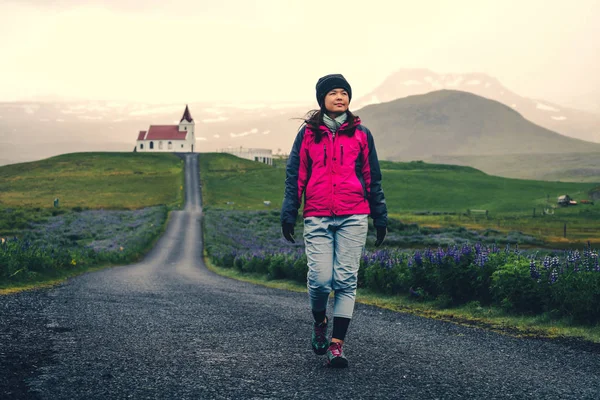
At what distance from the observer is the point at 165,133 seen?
540ft

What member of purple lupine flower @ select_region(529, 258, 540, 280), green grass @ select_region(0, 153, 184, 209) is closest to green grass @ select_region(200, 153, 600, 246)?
green grass @ select_region(0, 153, 184, 209)

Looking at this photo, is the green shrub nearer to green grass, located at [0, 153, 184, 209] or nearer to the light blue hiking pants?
the light blue hiking pants

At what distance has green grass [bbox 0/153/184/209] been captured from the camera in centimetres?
9684

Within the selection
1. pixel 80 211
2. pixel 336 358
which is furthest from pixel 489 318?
pixel 80 211

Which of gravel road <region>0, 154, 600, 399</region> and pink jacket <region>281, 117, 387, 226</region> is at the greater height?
pink jacket <region>281, 117, 387, 226</region>

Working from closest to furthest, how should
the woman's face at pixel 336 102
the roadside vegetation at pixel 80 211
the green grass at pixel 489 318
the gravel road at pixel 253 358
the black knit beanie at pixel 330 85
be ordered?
the gravel road at pixel 253 358 < the woman's face at pixel 336 102 < the black knit beanie at pixel 330 85 < the green grass at pixel 489 318 < the roadside vegetation at pixel 80 211

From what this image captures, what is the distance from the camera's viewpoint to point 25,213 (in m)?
73.5

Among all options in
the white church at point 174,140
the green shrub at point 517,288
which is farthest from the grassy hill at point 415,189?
the green shrub at point 517,288

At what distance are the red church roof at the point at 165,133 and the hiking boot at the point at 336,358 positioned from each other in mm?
158881

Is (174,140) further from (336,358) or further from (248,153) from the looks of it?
(336,358)

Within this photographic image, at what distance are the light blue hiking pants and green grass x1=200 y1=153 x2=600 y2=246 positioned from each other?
5034 cm

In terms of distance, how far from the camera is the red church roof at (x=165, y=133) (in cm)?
16275

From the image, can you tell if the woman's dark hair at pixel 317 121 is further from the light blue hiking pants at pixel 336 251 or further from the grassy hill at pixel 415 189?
the grassy hill at pixel 415 189

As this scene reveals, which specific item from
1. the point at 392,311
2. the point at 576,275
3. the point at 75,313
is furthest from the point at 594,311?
the point at 75,313
